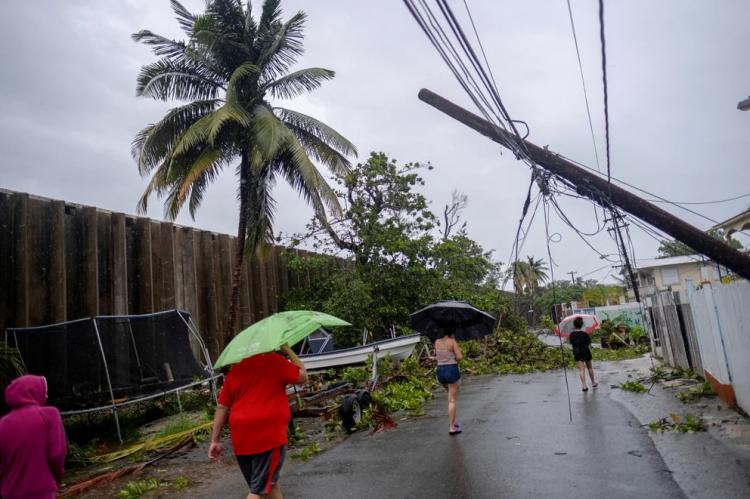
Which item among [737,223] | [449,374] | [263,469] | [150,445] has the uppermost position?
[737,223]

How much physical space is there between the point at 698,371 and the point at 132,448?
11.5m

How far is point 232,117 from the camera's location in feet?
45.1

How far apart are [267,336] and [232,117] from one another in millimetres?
10592

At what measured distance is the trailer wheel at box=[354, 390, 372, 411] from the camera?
9820 mm

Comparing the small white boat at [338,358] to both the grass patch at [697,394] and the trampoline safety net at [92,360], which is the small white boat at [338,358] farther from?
the grass patch at [697,394]

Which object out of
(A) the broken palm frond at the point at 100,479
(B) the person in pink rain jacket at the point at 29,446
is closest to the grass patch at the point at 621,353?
(A) the broken palm frond at the point at 100,479

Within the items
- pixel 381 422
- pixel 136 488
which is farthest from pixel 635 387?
pixel 136 488

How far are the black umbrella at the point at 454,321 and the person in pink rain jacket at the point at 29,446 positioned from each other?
6.18 metres

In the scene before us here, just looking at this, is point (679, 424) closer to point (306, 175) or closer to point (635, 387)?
point (635, 387)

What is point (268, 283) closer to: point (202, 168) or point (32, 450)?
point (202, 168)

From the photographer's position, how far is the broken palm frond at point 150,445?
8.28m

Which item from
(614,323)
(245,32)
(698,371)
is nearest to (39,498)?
(698,371)

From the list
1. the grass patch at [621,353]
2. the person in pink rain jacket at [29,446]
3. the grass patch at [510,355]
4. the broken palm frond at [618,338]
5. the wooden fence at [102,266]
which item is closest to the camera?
the person in pink rain jacket at [29,446]

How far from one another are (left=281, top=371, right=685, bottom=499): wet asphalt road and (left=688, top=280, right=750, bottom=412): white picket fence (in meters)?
1.60
